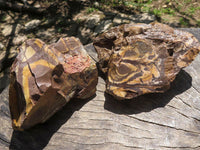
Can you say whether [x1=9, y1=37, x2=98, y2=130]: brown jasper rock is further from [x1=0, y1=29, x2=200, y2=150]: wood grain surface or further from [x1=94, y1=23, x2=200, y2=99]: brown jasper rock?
[x1=94, y1=23, x2=200, y2=99]: brown jasper rock

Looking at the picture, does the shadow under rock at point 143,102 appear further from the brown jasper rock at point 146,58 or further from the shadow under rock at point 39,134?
the shadow under rock at point 39,134

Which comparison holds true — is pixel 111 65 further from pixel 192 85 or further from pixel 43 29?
pixel 43 29

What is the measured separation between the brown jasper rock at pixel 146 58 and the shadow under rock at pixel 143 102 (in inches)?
5.8

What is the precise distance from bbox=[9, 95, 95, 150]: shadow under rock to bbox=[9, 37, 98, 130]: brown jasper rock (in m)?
0.10

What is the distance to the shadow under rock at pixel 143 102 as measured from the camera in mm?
1693

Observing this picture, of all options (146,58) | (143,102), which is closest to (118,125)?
(143,102)

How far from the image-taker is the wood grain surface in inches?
59.9

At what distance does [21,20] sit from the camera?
4.43 metres

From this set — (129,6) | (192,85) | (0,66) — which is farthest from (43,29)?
(192,85)

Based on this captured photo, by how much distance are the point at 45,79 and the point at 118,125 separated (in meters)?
0.68

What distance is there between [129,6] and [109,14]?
571 mm

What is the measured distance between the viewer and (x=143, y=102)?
1736mm

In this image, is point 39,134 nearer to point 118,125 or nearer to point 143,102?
point 118,125

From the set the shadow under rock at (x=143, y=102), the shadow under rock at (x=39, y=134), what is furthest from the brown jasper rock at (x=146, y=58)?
the shadow under rock at (x=39, y=134)
